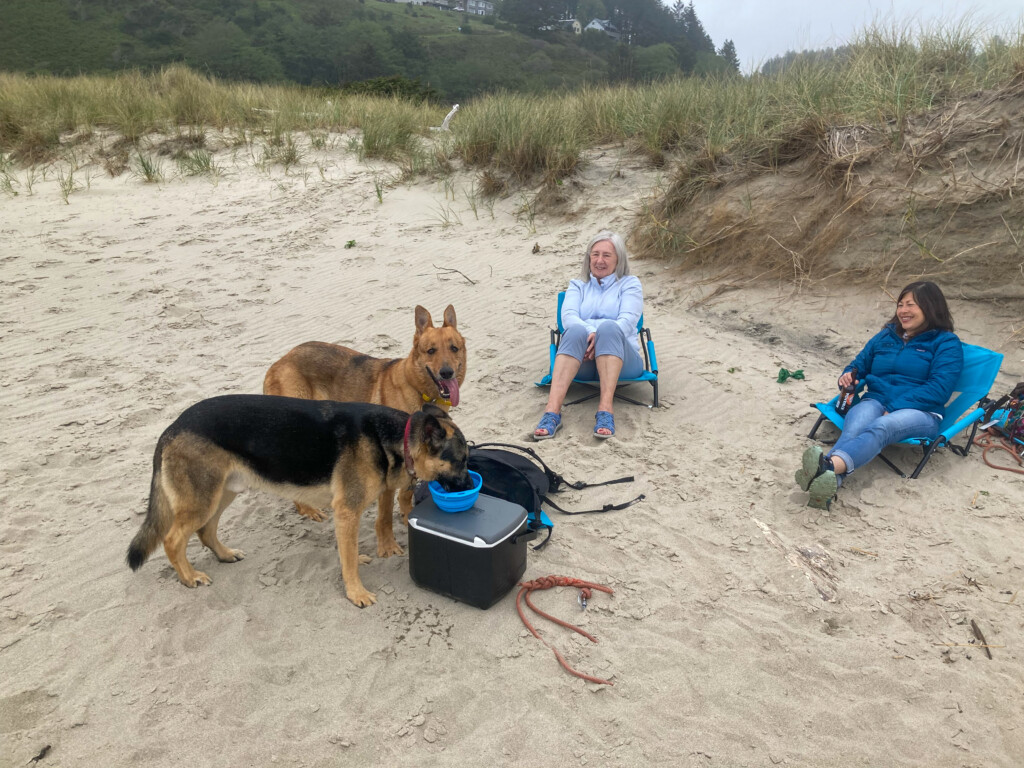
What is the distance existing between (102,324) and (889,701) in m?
7.71

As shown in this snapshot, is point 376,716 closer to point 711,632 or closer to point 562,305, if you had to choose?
point 711,632

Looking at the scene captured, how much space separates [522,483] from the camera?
13.2ft

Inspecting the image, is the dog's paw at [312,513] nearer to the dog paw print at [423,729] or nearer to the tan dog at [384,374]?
the tan dog at [384,374]

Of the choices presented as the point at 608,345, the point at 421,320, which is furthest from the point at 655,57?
the point at 421,320

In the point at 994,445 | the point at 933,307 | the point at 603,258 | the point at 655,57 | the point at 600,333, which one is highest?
the point at 655,57

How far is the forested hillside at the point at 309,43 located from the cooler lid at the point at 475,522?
3385 cm

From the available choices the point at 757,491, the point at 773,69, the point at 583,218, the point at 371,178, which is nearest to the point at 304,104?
the point at 371,178

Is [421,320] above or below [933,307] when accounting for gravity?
below

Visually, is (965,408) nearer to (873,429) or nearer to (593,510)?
(873,429)

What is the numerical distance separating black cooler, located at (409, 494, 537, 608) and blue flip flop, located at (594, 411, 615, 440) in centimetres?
183

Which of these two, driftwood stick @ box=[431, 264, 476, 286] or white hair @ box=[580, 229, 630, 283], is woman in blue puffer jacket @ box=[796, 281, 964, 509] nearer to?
white hair @ box=[580, 229, 630, 283]

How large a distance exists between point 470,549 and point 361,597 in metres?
0.68

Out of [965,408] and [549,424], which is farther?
[549,424]

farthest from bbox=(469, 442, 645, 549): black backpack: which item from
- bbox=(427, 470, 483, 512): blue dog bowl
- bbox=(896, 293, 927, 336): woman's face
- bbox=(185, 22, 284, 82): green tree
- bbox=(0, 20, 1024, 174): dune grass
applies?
bbox=(185, 22, 284, 82): green tree
